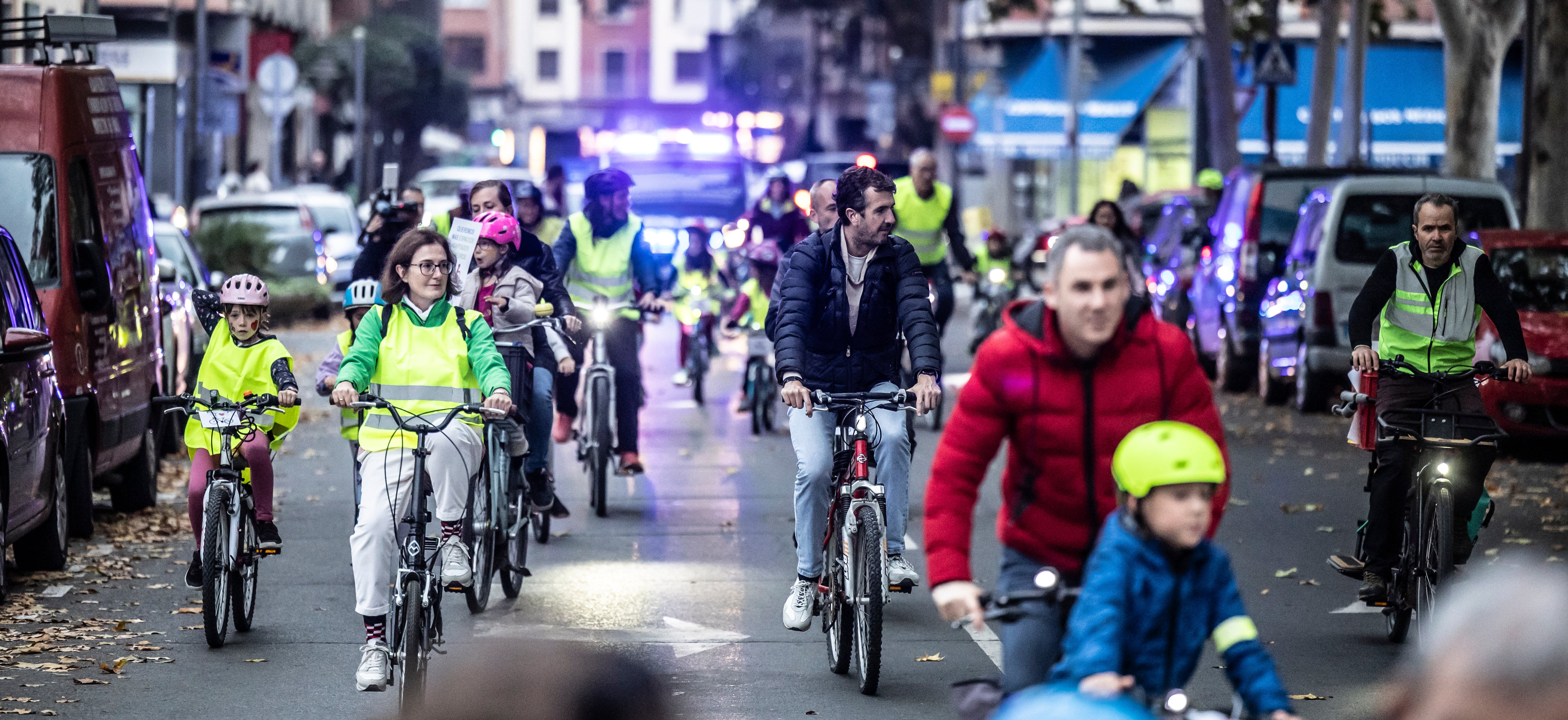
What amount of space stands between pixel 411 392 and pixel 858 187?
1.83 metres

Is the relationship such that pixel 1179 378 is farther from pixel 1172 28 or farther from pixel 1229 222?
pixel 1172 28

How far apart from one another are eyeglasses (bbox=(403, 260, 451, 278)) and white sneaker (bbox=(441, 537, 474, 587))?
37.5 inches

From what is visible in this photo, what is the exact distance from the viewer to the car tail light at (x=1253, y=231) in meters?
18.6

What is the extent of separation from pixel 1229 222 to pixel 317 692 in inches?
524

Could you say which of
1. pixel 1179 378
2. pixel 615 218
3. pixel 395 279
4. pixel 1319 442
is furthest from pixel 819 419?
pixel 1319 442

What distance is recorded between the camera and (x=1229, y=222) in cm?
1948

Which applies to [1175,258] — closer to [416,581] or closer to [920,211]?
[920,211]

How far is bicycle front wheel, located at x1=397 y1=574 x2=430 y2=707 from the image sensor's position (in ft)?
22.7

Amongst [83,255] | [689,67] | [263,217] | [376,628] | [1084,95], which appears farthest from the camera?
[689,67]

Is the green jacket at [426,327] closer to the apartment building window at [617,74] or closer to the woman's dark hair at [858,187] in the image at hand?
the woman's dark hair at [858,187]

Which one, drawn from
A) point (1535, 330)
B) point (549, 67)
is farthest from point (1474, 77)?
point (549, 67)

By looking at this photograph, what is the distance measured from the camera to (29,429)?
31.6 feet

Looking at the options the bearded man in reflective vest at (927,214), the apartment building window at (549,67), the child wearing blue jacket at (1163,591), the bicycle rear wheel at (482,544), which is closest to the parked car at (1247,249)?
the bearded man in reflective vest at (927,214)

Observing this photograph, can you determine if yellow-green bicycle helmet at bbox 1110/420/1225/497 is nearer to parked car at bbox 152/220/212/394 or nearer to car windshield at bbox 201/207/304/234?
parked car at bbox 152/220/212/394
